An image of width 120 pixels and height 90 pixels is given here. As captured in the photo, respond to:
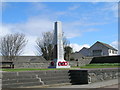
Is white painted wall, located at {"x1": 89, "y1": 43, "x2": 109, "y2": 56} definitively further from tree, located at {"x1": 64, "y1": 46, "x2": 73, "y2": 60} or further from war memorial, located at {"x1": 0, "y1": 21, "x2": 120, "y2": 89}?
war memorial, located at {"x1": 0, "y1": 21, "x2": 120, "y2": 89}

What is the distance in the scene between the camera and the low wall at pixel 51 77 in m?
10.1

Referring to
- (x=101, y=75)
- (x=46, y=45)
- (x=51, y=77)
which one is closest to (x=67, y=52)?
(x=46, y=45)

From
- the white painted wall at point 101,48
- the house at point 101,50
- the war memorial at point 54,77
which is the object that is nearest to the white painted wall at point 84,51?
the house at point 101,50

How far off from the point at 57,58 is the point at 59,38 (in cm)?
309

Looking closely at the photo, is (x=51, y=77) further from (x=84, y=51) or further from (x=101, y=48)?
(x=84, y=51)

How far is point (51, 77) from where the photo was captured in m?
11.5

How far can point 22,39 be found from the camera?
54656mm

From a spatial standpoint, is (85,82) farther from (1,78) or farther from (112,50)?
(112,50)

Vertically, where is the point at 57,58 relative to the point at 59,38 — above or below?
below

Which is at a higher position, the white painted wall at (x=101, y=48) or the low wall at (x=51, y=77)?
the white painted wall at (x=101, y=48)

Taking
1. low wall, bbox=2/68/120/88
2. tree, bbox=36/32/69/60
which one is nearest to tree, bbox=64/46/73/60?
tree, bbox=36/32/69/60

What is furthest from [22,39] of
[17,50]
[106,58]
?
[106,58]

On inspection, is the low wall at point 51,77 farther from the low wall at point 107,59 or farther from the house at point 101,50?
the house at point 101,50

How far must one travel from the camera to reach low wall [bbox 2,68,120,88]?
1006 centimetres
